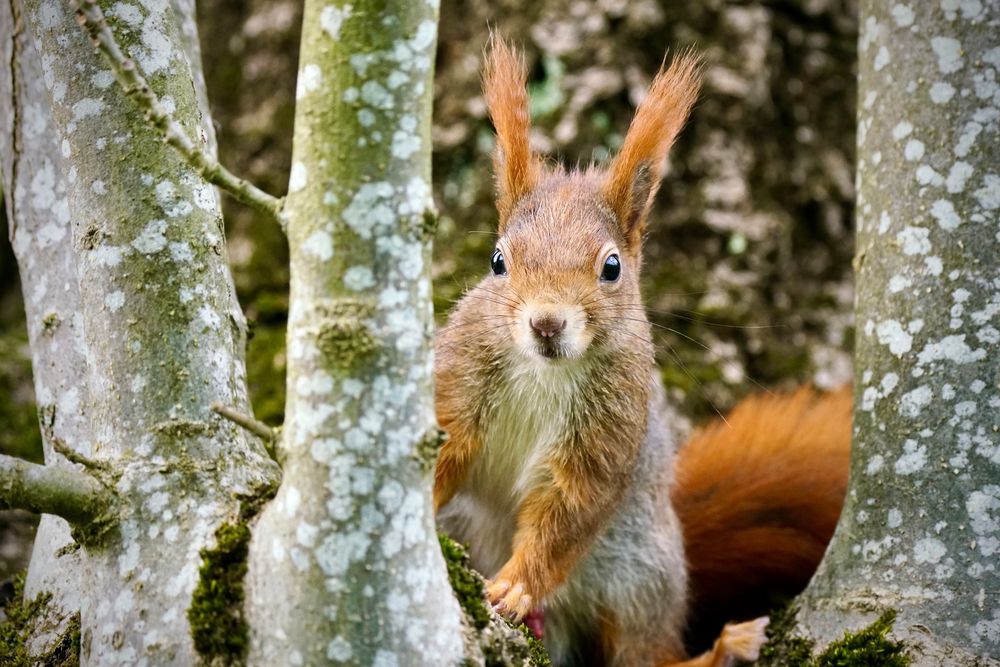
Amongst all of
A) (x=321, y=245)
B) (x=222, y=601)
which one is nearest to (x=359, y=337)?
(x=321, y=245)

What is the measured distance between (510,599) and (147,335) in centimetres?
95

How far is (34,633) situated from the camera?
1993mm

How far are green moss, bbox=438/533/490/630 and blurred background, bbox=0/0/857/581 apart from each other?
1.74m

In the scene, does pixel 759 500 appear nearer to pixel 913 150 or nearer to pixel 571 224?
pixel 571 224

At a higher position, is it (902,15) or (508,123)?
(902,15)

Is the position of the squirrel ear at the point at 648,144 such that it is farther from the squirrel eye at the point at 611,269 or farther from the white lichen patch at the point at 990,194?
the white lichen patch at the point at 990,194

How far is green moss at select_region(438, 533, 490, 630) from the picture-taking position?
1670mm

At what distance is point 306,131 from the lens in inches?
55.3

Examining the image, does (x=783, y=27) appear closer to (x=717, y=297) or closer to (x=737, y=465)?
(x=717, y=297)

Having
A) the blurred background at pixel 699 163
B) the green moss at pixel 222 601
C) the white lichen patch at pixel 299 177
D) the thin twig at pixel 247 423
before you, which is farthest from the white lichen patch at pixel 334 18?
the blurred background at pixel 699 163

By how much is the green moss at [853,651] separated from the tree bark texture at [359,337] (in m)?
1.00

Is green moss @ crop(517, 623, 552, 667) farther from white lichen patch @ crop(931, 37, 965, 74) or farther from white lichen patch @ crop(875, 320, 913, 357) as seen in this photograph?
white lichen patch @ crop(931, 37, 965, 74)

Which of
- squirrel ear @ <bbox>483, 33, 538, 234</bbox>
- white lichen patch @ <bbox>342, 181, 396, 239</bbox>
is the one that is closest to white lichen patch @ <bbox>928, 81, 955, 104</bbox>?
squirrel ear @ <bbox>483, 33, 538, 234</bbox>

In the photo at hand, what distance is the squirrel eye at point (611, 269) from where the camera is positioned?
2381 millimetres
